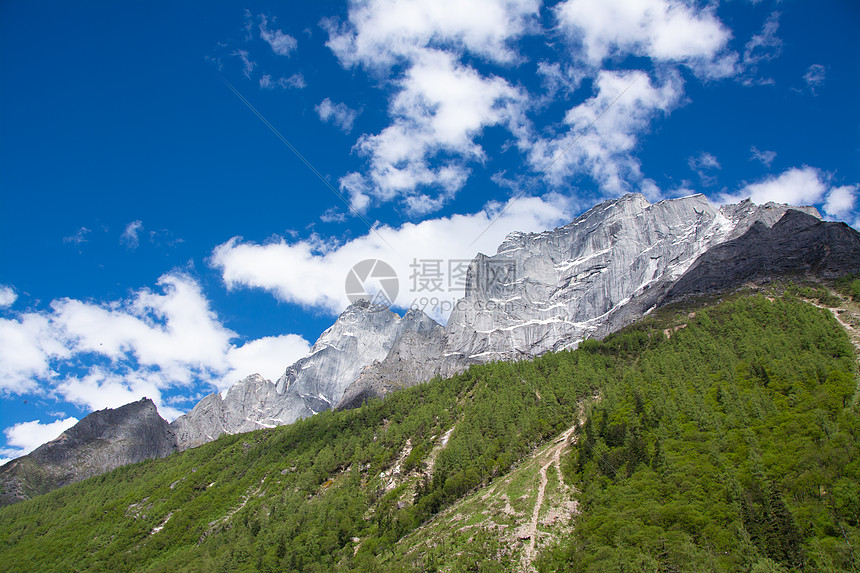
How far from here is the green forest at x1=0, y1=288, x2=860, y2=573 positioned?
57.6 m

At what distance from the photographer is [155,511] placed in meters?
142

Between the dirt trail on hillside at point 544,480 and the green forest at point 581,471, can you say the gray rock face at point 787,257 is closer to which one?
the green forest at point 581,471

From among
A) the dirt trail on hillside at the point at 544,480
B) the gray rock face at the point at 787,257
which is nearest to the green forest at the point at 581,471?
the dirt trail on hillside at the point at 544,480

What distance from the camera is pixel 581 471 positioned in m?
81.2

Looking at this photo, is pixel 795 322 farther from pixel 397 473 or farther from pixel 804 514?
pixel 397 473

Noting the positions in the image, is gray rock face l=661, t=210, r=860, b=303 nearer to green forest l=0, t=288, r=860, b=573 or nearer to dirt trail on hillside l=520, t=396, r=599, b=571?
green forest l=0, t=288, r=860, b=573

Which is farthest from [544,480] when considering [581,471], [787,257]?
[787,257]

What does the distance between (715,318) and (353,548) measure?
408 ft

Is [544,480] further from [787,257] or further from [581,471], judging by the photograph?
[787,257]

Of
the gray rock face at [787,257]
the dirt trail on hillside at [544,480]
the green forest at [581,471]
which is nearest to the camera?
the green forest at [581,471]

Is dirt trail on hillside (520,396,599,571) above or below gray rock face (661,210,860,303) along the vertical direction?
below

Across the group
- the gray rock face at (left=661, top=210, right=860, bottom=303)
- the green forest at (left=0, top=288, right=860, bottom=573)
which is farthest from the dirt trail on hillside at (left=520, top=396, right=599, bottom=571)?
the gray rock face at (left=661, top=210, right=860, bottom=303)

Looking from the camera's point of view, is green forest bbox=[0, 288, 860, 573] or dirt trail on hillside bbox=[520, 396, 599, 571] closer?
green forest bbox=[0, 288, 860, 573]

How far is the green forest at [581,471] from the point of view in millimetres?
57625
